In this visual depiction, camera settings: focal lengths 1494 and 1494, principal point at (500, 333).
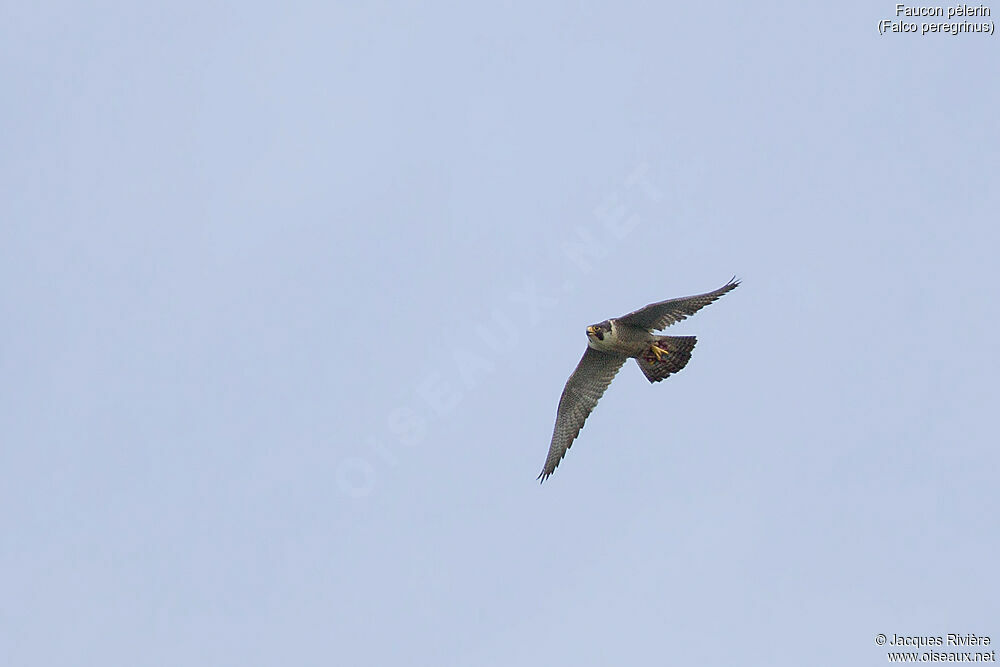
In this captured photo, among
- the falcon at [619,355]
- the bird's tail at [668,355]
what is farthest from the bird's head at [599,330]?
the bird's tail at [668,355]

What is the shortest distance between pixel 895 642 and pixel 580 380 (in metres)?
6.53

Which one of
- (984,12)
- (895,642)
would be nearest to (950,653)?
(895,642)

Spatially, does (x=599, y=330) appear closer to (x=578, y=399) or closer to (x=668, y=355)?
(x=668, y=355)

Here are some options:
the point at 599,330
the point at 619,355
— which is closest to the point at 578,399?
the point at 619,355

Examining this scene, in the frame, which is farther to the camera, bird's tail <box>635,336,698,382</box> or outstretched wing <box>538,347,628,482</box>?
outstretched wing <box>538,347,628,482</box>

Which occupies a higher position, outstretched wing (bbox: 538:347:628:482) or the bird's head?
the bird's head

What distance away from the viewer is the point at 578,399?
25.2m

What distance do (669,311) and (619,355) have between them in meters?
1.61

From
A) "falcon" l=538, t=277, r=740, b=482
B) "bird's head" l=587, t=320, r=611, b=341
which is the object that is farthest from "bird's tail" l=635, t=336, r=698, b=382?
"bird's head" l=587, t=320, r=611, b=341

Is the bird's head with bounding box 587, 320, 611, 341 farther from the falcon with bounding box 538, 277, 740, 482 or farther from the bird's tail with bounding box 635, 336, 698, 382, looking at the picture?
the bird's tail with bounding box 635, 336, 698, 382

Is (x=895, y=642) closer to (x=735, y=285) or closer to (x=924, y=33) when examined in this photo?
(x=735, y=285)

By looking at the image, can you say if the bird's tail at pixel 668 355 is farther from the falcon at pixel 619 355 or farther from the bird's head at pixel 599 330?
the bird's head at pixel 599 330

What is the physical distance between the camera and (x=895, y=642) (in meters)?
23.4

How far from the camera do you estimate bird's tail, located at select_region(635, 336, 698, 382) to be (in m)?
23.9
